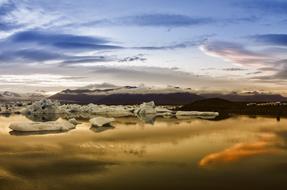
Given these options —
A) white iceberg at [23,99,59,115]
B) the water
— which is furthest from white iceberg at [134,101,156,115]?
the water

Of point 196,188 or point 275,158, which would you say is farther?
point 275,158

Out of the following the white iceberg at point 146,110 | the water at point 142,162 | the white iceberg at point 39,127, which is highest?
the white iceberg at point 146,110

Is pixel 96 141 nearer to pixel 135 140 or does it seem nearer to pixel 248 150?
pixel 135 140

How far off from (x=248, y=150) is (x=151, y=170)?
5.22m

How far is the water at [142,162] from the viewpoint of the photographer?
9352 millimetres

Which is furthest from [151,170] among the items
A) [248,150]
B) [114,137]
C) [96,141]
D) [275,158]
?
[114,137]

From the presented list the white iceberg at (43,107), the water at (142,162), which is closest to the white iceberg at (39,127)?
the water at (142,162)

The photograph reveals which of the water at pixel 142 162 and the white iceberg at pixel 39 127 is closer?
the water at pixel 142 162

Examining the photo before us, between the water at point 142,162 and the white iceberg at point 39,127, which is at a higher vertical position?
the white iceberg at point 39,127

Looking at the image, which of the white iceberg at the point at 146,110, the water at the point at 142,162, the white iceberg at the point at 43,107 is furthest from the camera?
the white iceberg at the point at 146,110

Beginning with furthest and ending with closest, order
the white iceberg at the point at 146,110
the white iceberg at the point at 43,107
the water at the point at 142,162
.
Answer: the white iceberg at the point at 146,110
the white iceberg at the point at 43,107
the water at the point at 142,162

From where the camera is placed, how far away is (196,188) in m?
8.83

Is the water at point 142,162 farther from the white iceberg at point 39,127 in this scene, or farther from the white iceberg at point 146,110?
the white iceberg at point 146,110

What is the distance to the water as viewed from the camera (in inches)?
368
